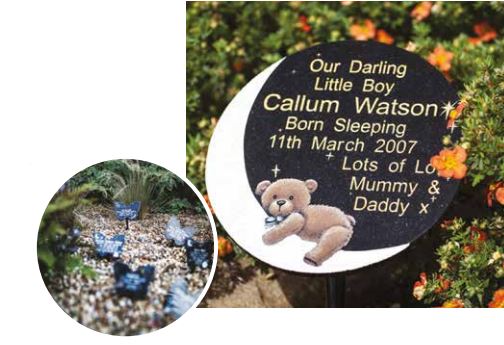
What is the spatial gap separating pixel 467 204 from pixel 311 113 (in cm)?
91

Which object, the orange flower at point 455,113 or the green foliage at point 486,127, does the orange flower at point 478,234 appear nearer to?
the green foliage at point 486,127

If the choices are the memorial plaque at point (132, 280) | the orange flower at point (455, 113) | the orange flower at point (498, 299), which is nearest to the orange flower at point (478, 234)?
the orange flower at point (498, 299)

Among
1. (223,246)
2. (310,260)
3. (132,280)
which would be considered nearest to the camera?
(132,280)

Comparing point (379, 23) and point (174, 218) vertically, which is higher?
point (379, 23)

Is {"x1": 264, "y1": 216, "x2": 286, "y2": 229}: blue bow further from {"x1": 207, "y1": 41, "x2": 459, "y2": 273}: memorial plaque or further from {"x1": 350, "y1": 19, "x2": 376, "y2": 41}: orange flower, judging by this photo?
{"x1": 350, "y1": 19, "x2": 376, "y2": 41}: orange flower

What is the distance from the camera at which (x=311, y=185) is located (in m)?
3.73

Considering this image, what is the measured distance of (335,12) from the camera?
5109 millimetres

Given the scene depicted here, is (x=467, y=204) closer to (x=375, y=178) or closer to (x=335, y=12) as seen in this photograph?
(x=375, y=178)

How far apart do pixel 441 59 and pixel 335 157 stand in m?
1.01

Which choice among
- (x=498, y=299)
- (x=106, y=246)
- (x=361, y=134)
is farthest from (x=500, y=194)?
(x=106, y=246)

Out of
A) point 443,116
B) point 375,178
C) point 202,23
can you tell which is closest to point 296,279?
point 375,178

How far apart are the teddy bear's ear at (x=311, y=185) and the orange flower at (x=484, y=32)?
193 centimetres

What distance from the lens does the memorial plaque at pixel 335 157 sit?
3.62m

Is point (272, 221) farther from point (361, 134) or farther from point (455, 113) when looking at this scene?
point (455, 113)
